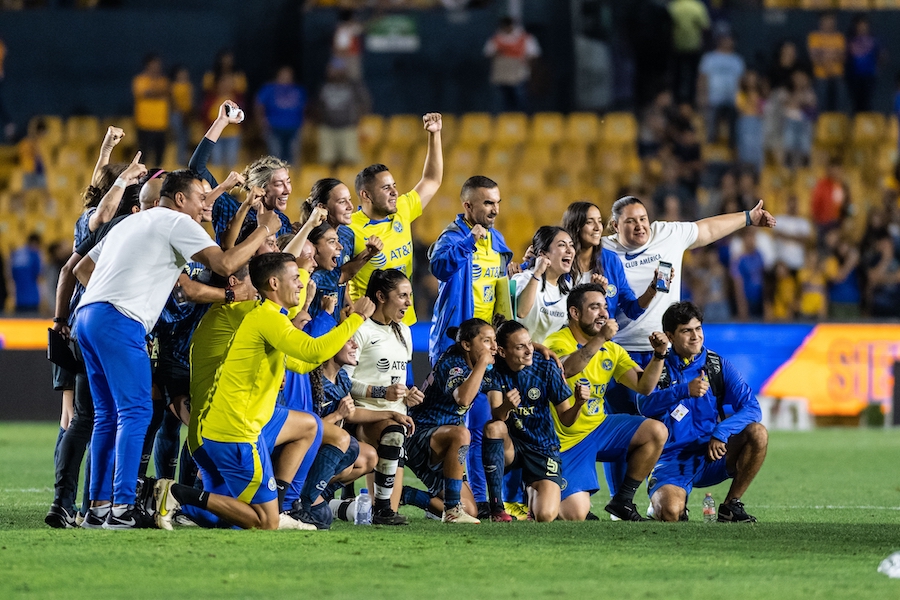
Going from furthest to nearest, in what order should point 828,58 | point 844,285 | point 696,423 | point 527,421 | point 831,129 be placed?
point 831,129, point 828,58, point 844,285, point 696,423, point 527,421

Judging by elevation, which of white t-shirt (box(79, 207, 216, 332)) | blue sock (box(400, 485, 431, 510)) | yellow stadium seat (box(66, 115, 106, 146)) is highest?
yellow stadium seat (box(66, 115, 106, 146))

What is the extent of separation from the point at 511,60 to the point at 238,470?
1364 centimetres

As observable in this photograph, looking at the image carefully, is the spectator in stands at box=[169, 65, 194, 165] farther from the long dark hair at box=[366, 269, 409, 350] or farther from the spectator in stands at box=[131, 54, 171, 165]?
the long dark hair at box=[366, 269, 409, 350]

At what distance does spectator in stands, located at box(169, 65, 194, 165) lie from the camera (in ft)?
62.4

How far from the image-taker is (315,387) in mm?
8039

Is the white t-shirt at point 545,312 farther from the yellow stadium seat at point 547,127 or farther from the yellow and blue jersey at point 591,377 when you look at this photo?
the yellow stadium seat at point 547,127

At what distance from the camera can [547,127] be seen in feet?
66.0

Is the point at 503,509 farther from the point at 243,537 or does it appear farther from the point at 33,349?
the point at 33,349

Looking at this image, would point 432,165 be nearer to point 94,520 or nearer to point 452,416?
point 452,416

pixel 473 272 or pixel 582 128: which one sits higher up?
pixel 582 128

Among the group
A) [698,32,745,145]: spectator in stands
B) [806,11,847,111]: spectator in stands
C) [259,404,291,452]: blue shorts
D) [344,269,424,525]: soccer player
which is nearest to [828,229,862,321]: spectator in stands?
[698,32,745,145]: spectator in stands

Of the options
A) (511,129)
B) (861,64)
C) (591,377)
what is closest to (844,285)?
(861,64)

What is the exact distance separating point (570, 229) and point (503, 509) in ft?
6.20

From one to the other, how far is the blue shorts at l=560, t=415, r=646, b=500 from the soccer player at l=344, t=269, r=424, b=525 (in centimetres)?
104
